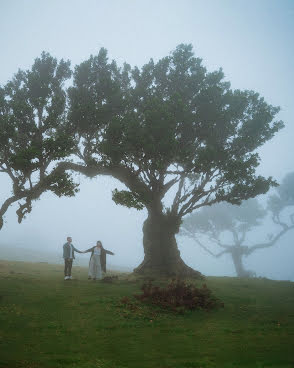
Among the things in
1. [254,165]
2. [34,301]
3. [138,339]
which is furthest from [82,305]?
[254,165]

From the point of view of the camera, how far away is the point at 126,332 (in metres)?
11.4

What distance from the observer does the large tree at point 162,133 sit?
2202 centimetres

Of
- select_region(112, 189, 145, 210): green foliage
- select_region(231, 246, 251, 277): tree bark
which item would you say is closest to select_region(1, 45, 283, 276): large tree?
select_region(112, 189, 145, 210): green foliage

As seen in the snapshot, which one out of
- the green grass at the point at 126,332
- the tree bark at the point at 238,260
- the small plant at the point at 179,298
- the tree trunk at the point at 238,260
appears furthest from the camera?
the tree trunk at the point at 238,260

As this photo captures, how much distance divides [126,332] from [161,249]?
50.4ft

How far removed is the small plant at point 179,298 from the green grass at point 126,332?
30.1 inches

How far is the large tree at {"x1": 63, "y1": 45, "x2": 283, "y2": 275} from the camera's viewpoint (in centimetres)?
Answer: 2216

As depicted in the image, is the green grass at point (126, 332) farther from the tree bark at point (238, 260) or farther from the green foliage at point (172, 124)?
the tree bark at point (238, 260)

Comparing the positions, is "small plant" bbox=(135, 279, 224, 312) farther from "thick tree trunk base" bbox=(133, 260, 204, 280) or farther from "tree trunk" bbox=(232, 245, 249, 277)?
"tree trunk" bbox=(232, 245, 249, 277)

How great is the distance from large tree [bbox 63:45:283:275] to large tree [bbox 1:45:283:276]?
81 mm

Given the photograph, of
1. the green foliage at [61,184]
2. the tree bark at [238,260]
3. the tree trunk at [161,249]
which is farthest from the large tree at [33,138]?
the tree bark at [238,260]

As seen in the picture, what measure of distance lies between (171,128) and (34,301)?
14538mm

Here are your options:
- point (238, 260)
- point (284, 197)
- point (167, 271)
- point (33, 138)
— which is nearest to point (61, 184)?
point (33, 138)

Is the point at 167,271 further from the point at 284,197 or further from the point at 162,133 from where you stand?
the point at 284,197
